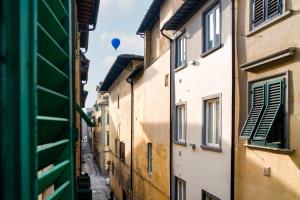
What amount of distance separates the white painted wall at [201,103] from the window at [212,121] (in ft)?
0.68

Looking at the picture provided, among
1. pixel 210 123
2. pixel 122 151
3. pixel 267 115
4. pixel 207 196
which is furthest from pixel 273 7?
pixel 122 151

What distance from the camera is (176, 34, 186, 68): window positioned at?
42.3 ft

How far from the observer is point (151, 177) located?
17.0m

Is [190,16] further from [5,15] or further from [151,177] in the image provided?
[5,15]

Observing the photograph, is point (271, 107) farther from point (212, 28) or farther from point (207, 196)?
point (207, 196)

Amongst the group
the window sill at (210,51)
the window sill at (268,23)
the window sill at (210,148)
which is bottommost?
the window sill at (210,148)

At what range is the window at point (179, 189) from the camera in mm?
12898

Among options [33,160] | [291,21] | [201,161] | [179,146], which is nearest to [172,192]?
[179,146]

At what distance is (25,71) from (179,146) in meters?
12.2

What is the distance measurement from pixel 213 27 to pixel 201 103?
2.15 metres

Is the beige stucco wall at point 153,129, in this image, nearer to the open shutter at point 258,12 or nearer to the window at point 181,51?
the window at point 181,51

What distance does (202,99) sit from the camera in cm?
1081

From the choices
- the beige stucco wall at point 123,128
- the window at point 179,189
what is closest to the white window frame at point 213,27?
the window at point 179,189

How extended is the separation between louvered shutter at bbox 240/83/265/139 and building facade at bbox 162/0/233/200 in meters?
1.04
